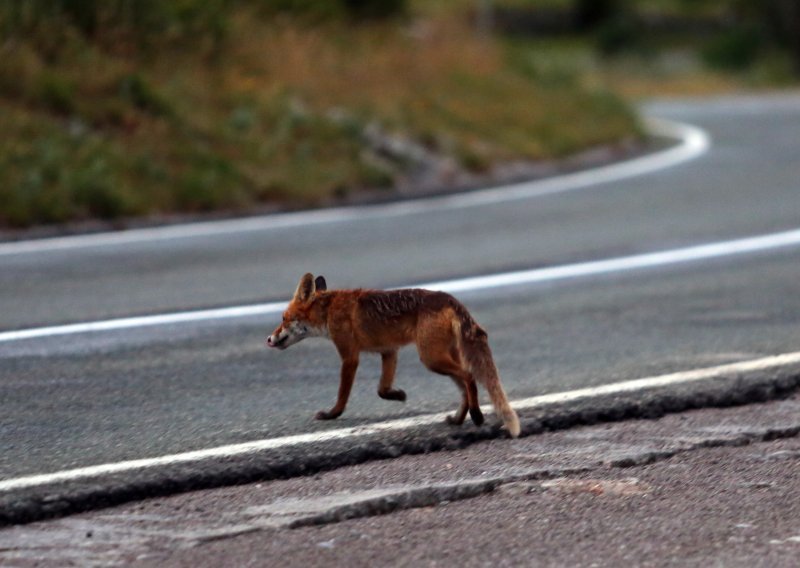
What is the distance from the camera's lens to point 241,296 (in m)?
8.84

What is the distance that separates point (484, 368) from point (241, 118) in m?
10.4

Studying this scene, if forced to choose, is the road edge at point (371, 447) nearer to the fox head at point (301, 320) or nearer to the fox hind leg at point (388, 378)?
the fox hind leg at point (388, 378)

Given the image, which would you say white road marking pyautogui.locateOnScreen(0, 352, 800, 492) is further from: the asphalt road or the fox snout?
the fox snout

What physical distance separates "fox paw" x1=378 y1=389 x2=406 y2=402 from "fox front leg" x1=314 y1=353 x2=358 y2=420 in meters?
0.20

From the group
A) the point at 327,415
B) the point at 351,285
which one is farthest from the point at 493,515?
the point at 351,285

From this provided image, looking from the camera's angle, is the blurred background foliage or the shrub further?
the shrub

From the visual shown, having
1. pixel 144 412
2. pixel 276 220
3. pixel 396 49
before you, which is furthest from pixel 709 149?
pixel 144 412

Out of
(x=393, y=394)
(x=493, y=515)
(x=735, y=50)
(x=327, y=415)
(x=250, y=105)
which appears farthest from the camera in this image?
(x=735, y=50)

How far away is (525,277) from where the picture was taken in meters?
9.53

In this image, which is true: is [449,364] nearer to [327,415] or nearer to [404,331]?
[404,331]

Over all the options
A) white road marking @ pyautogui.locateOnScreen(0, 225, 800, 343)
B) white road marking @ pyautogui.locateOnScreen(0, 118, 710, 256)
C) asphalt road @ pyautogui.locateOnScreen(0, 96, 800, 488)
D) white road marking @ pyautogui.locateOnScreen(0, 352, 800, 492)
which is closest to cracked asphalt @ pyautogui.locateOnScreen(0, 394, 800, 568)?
white road marking @ pyautogui.locateOnScreen(0, 352, 800, 492)

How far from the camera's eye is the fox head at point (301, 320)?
559 centimetres

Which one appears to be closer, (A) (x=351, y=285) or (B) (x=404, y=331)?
(B) (x=404, y=331)

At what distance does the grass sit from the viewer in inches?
517
